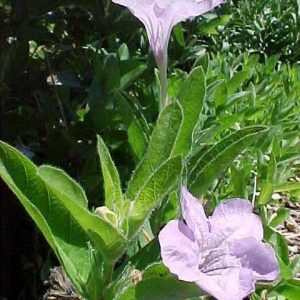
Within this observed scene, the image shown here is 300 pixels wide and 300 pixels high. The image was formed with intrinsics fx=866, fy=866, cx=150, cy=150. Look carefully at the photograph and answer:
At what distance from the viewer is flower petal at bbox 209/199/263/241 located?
1254mm

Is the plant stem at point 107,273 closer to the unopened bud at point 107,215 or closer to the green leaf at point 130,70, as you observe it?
the unopened bud at point 107,215

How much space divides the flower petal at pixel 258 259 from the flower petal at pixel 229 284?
0.09ft

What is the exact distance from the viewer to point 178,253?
1147mm

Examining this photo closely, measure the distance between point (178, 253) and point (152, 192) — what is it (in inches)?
6.1

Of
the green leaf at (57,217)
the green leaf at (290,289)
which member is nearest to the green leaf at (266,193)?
the green leaf at (290,289)

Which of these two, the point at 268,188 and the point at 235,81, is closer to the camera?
the point at 268,188

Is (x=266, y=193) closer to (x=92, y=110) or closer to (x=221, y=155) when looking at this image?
(x=92, y=110)

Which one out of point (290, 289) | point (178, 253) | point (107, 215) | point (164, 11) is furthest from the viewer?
point (290, 289)

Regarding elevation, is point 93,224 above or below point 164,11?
below

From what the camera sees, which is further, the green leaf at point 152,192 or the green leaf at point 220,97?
the green leaf at point 220,97

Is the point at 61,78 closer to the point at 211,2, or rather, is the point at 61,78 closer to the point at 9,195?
the point at 9,195

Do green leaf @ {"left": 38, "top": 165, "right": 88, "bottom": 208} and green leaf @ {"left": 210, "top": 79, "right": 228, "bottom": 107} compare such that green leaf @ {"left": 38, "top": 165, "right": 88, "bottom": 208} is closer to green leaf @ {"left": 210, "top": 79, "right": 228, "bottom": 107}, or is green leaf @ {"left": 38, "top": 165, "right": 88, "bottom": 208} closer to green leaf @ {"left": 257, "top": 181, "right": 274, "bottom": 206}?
green leaf @ {"left": 257, "top": 181, "right": 274, "bottom": 206}

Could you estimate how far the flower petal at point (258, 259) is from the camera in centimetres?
123

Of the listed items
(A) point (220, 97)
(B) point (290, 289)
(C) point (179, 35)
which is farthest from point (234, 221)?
(C) point (179, 35)
